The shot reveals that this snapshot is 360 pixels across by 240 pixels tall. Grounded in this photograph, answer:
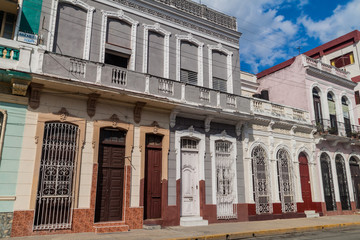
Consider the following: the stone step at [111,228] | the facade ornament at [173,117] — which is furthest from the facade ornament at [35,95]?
the facade ornament at [173,117]

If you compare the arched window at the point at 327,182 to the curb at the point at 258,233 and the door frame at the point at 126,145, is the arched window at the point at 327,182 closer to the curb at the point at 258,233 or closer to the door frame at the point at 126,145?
the curb at the point at 258,233

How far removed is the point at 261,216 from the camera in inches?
525

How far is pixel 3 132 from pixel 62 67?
8.89 feet

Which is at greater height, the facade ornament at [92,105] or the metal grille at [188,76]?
the metal grille at [188,76]

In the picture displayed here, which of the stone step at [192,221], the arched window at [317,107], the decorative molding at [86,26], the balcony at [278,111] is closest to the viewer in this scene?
the decorative molding at [86,26]

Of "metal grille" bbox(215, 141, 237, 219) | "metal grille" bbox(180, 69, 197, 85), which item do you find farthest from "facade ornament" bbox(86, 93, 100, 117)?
"metal grille" bbox(215, 141, 237, 219)

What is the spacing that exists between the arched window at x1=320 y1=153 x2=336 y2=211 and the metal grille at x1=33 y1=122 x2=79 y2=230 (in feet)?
47.6

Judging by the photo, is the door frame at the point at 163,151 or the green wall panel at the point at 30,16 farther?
the door frame at the point at 163,151

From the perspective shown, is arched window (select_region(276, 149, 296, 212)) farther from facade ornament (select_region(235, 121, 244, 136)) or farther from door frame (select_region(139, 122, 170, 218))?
door frame (select_region(139, 122, 170, 218))

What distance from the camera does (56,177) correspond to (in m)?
9.05

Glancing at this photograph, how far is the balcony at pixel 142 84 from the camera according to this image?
9.34 metres

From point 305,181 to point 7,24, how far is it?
52.9 feet

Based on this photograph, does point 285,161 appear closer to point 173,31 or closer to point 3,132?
point 173,31

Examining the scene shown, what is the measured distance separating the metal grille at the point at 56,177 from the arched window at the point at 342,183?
16230mm
